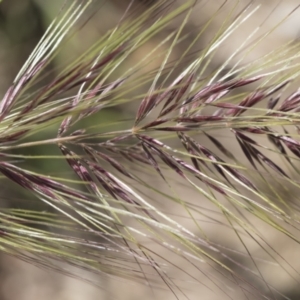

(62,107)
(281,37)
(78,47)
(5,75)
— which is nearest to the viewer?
(62,107)

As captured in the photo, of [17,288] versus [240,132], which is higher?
[240,132]

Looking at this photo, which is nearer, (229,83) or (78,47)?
(229,83)

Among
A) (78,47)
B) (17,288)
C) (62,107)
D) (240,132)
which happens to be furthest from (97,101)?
(17,288)

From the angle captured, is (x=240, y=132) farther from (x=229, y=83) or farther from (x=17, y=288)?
(x=17, y=288)

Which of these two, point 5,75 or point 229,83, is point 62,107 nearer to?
point 229,83

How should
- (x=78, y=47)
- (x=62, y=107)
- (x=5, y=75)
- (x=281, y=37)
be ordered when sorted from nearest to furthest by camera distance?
(x=62, y=107)
(x=78, y=47)
(x=5, y=75)
(x=281, y=37)

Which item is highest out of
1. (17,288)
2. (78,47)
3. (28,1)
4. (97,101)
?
(28,1)
